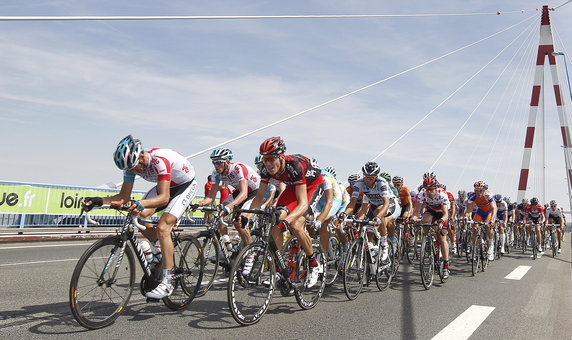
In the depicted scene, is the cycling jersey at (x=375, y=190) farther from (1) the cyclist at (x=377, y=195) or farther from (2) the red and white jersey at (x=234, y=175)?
(2) the red and white jersey at (x=234, y=175)

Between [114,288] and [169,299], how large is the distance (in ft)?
3.03

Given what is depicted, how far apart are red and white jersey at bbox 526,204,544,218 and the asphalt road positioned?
9500 mm

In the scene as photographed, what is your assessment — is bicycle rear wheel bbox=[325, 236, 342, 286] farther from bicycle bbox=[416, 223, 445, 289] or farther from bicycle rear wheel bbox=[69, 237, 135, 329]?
bicycle rear wheel bbox=[69, 237, 135, 329]

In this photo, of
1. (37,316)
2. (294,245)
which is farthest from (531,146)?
(37,316)

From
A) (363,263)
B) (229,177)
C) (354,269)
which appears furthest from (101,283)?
(363,263)

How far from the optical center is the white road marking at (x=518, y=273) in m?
9.73

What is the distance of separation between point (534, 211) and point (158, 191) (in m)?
16.1

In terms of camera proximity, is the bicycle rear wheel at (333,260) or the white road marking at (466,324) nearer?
the white road marking at (466,324)

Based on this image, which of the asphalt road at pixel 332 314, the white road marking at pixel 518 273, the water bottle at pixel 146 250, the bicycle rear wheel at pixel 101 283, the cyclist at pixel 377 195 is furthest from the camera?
the white road marking at pixel 518 273

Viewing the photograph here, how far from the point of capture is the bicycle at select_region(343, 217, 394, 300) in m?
6.59

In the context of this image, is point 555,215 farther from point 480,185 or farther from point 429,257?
point 429,257

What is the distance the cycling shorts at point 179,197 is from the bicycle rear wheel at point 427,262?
4.13m

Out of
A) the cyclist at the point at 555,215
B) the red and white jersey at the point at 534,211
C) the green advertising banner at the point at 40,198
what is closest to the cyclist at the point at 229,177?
the green advertising banner at the point at 40,198

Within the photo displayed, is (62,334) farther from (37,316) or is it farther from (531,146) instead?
(531,146)
